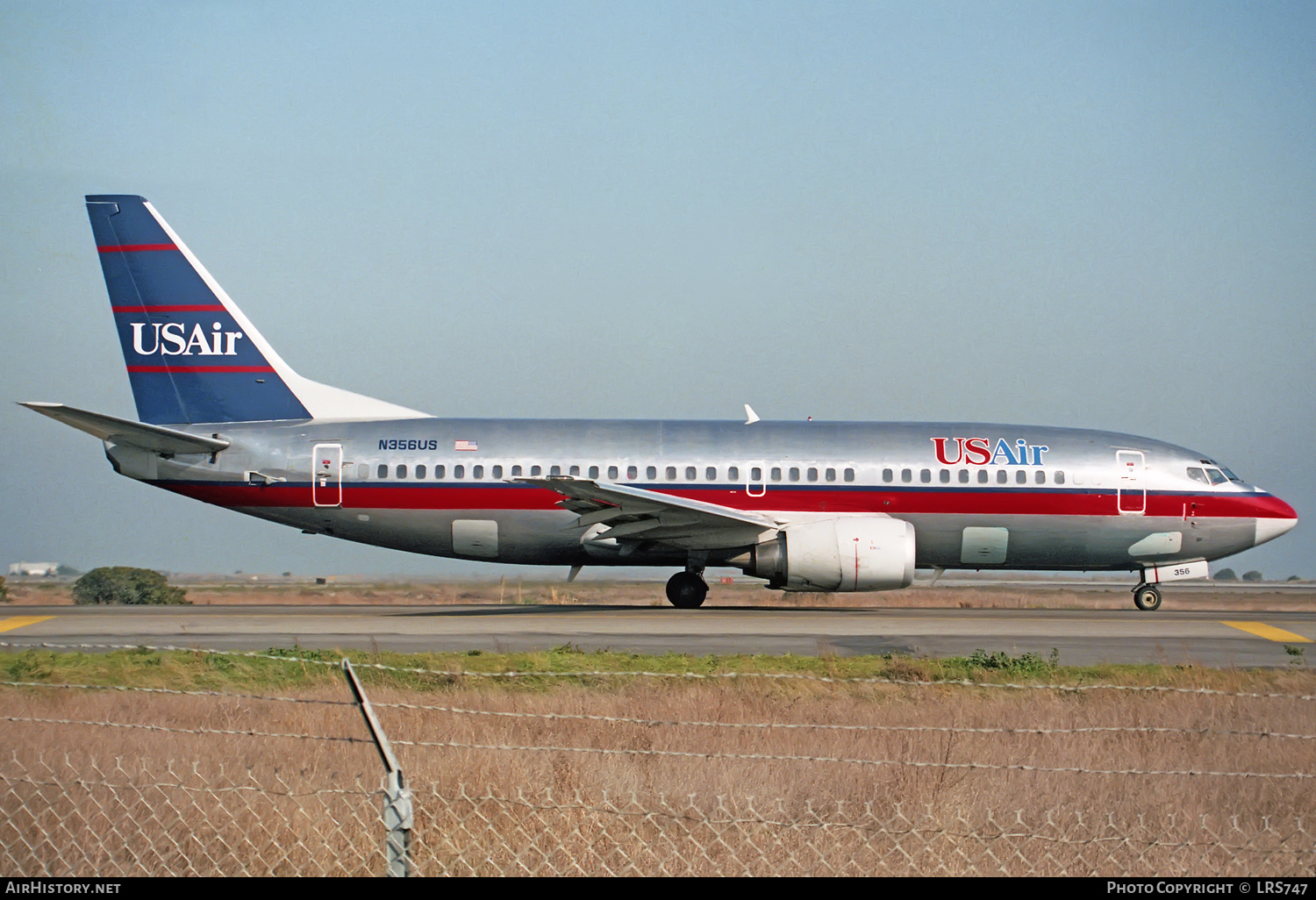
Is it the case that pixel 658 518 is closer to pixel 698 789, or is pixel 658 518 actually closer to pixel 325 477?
pixel 325 477

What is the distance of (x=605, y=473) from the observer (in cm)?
2500

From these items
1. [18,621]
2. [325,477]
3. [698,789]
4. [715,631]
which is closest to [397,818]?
[698,789]

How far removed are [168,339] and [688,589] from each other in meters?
12.2

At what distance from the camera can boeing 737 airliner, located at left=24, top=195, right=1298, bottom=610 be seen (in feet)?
81.8

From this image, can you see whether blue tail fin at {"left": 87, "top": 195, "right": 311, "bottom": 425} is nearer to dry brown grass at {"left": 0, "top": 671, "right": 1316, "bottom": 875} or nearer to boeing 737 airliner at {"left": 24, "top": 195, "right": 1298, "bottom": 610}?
boeing 737 airliner at {"left": 24, "top": 195, "right": 1298, "bottom": 610}

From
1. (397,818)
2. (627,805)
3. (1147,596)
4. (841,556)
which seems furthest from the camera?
(1147,596)

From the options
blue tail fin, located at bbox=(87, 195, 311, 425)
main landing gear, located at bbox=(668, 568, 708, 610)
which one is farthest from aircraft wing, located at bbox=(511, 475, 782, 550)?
blue tail fin, located at bbox=(87, 195, 311, 425)

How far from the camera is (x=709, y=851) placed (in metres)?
7.10

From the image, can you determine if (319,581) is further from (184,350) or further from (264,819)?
(264,819)

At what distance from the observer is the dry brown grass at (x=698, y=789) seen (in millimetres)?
6906

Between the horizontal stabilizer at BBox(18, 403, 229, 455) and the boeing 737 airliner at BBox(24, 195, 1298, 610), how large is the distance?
0.19 feet

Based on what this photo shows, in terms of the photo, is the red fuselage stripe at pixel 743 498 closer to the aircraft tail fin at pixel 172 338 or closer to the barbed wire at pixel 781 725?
the aircraft tail fin at pixel 172 338

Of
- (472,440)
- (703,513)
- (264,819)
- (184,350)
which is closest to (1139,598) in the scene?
(703,513)

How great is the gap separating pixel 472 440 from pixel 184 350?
6533 mm
